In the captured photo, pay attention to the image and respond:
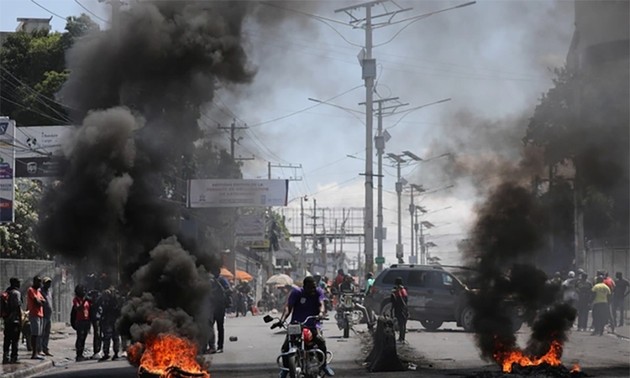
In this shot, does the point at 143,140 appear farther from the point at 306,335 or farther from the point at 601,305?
the point at 601,305

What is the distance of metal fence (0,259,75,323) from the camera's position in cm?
3078

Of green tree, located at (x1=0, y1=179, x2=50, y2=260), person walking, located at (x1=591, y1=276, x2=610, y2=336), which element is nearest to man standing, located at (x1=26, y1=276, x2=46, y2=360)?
green tree, located at (x1=0, y1=179, x2=50, y2=260)

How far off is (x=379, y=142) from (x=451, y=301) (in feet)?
43.3

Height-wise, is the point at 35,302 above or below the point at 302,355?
above

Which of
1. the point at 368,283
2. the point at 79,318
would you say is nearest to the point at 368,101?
the point at 368,283

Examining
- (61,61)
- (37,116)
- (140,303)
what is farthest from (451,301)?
(61,61)

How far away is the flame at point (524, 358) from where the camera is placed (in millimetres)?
17109

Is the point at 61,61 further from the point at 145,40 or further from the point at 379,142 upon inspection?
the point at 145,40

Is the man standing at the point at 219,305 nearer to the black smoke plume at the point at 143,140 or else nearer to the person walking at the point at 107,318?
the person walking at the point at 107,318

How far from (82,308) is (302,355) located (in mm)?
9624

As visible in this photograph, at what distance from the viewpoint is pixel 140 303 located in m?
15.6

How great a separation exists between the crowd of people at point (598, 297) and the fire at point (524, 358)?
11754 mm

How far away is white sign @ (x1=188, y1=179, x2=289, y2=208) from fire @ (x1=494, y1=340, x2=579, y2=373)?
17.0m

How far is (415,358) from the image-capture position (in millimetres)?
20891
